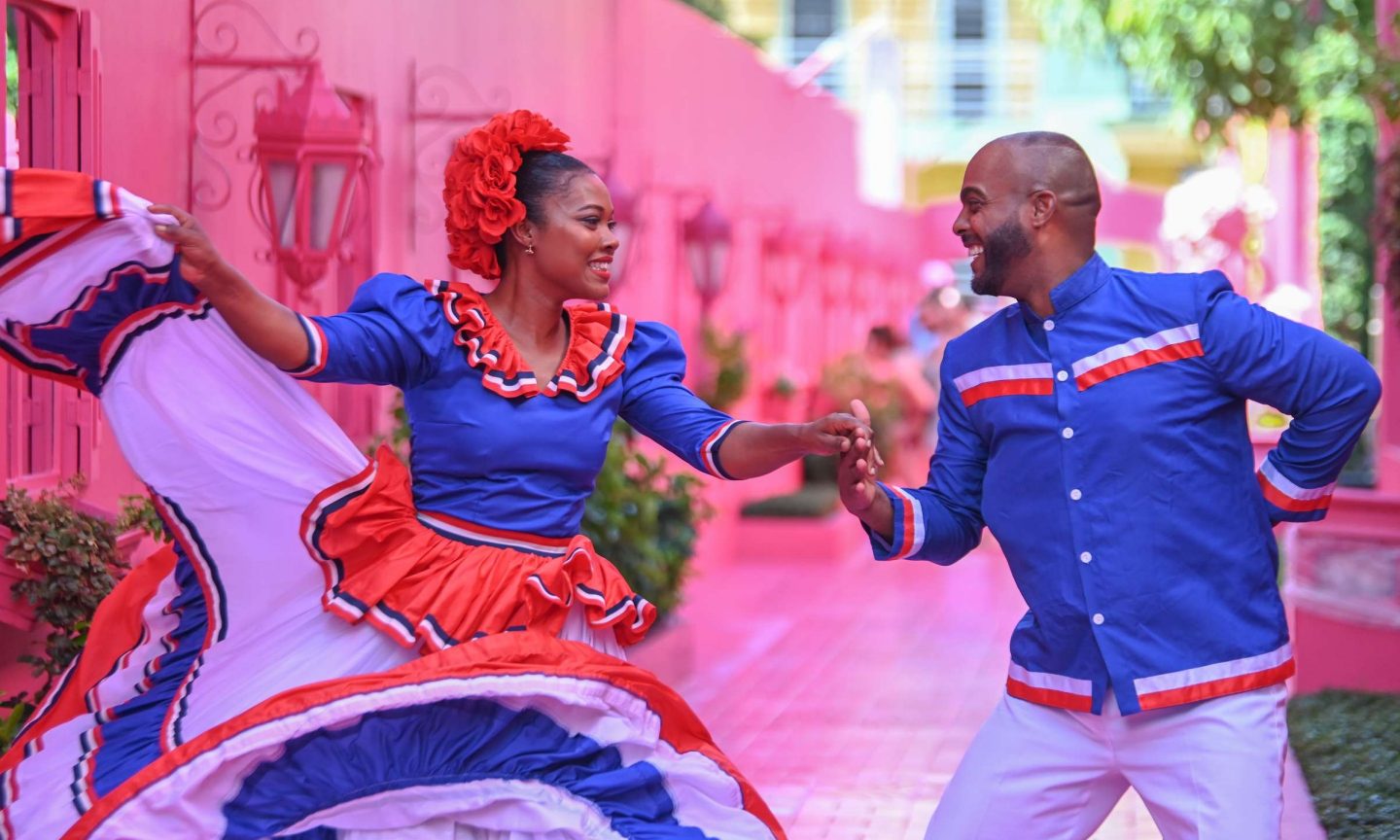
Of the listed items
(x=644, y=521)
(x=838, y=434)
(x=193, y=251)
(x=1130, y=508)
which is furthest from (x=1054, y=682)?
(x=644, y=521)

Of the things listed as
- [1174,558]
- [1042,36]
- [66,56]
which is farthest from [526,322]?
[1042,36]

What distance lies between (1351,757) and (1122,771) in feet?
10.3

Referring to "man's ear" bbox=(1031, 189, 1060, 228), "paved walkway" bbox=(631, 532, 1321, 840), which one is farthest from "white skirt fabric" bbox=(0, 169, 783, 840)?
"paved walkway" bbox=(631, 532, 1321, 840)

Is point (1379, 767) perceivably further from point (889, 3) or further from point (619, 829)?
point (889, 3)

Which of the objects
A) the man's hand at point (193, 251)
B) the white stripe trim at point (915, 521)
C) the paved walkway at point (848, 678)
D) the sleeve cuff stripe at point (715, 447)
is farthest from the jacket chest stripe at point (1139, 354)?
the paved walkway at point (848, 678)

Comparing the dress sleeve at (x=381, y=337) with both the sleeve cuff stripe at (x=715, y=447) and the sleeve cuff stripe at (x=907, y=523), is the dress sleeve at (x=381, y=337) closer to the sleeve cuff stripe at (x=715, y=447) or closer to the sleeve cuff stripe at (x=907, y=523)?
the sleeve cuff stripe at (x=715, y=447)

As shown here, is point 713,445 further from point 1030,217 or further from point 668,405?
point 1030,217

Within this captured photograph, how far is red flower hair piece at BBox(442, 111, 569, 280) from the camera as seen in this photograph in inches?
165

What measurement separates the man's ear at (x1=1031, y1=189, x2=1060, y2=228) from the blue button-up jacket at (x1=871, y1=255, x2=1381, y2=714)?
0.14m

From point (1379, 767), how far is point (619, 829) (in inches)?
139

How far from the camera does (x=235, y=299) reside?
12.4ft

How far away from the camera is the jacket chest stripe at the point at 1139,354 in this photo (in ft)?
12.6

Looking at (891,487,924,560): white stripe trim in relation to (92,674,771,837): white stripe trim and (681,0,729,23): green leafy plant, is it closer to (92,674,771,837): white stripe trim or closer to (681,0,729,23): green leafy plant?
(92,674,771,837): white stripe trim

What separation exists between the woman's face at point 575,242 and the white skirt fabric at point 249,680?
1.88 ft
